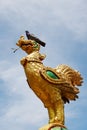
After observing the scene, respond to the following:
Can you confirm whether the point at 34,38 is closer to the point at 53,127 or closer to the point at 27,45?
the point at 27,45

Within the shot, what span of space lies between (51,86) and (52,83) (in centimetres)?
4

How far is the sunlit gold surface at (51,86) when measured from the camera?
578 centimetres

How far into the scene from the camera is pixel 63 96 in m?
5.93

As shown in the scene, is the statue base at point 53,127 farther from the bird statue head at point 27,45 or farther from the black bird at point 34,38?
the black bird at point 34,38

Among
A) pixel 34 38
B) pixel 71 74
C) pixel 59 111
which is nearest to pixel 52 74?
pixel 71 74

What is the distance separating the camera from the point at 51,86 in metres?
5.83

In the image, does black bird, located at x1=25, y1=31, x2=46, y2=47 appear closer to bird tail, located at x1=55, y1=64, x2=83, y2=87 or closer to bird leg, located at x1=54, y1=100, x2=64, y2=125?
bird tail, located at x1=55, y1=64, x2=83, y2=87

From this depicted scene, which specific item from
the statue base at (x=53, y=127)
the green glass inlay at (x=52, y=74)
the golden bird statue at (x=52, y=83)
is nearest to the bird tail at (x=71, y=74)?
the golden bird statue at (x=52, y=83)

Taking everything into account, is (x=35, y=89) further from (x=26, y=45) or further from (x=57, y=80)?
(x=26, y=45)

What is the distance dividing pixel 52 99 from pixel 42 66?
484 mm

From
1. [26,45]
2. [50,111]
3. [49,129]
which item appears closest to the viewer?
[49,129]

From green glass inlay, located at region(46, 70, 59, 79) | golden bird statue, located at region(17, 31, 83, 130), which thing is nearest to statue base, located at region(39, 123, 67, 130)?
golden bird statue, located at region(17, 31, 83, 130)

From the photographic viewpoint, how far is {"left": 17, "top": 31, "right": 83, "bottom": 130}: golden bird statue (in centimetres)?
579

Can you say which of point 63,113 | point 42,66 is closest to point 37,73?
point 42,66
